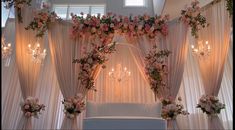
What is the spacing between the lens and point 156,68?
4805 millimetres

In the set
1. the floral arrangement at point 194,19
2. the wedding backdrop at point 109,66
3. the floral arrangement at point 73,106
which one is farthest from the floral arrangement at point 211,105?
the floral arrangement at point 73,106

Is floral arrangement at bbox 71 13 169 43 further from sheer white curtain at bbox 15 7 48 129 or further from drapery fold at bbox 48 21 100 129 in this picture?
sheer white curtain at bbox 15 7 48 129

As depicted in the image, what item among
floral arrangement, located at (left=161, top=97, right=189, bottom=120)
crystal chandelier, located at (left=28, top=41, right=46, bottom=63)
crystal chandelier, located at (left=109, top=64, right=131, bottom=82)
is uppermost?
crystal chandelier, located at (left=28, top=41, right=46, bottom=63)

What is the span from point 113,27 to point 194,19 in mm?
1532

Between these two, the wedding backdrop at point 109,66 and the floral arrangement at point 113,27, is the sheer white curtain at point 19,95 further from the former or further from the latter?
the floral arrangement at point 113,27

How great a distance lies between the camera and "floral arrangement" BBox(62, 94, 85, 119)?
4488 mm

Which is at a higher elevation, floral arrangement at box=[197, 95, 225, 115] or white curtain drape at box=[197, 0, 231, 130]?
white curtain drape at box=[197, 0, 231, 130]

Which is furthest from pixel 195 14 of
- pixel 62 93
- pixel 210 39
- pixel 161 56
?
pixel 62 93

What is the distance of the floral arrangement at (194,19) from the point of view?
480cm

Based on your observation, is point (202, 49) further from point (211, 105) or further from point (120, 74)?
point (120, 74)

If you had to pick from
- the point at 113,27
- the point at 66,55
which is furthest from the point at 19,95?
the point at 113,27

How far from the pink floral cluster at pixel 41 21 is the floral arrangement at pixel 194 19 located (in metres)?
2.50

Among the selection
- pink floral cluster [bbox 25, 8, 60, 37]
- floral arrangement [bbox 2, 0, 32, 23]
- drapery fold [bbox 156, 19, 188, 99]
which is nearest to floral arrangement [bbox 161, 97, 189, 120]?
drapery fold [bbox 156, 19, 188, 99]

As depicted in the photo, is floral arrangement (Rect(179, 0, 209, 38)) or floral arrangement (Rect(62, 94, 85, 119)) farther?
floral arrangement (Rect(179, 0, 209, 38))
